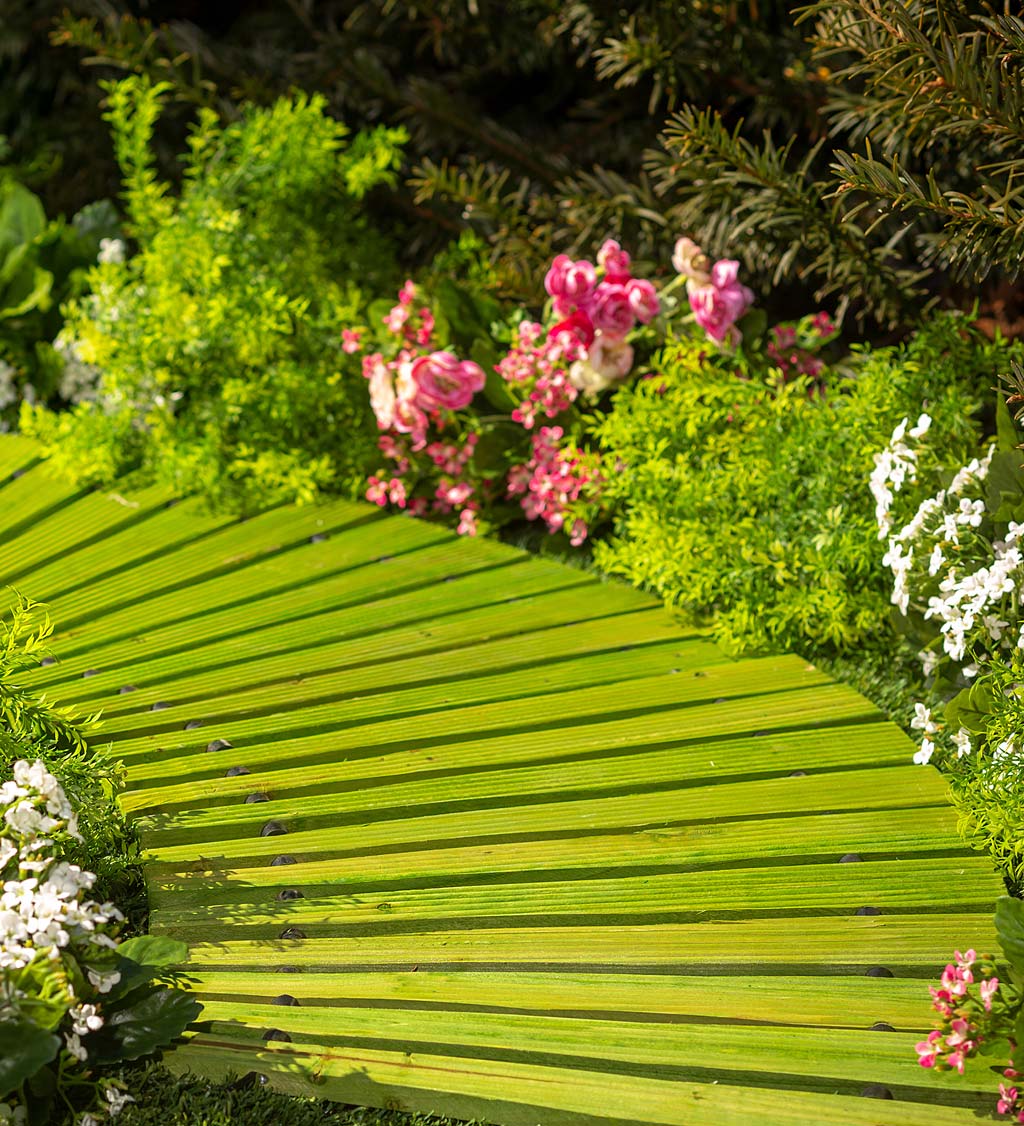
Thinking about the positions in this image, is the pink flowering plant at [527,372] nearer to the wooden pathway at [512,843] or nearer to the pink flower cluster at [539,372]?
the pink flower cluster at [539,372]

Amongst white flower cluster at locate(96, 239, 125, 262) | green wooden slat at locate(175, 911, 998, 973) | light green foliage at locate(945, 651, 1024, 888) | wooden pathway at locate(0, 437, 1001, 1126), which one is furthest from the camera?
white flower cluster at locate(96, 239, 125, 262)

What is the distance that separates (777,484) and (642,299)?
0.57 meters

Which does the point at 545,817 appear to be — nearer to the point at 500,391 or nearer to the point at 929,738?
the point at 929,738

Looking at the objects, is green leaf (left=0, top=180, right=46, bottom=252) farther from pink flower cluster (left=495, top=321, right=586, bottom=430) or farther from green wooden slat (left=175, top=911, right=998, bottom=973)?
green wooden slat (left=175, top=911, right=998, bottom=973)

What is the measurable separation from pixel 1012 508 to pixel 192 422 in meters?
2.13

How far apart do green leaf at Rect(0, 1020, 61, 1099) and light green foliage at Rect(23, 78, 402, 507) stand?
1975 millimetres

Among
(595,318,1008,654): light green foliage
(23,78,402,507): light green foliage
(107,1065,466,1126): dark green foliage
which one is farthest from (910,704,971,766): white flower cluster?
(23,78,402,507): light green foliage

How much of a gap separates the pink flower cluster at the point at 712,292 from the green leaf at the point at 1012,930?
1641 millimetres

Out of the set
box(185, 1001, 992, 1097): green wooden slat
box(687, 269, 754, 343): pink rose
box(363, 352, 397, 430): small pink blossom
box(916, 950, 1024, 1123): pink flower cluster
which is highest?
box(687, 269, 754, 343): pink rose

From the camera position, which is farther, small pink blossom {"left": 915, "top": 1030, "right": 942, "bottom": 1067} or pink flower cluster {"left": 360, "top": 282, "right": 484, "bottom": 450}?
pink flower cluster {"left": 360, "top": 282, "right": 484, "bottom": 450}

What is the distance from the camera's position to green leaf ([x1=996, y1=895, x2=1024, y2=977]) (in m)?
1.51

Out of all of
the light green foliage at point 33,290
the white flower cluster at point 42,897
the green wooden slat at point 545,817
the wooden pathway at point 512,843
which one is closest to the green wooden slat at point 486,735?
the wooden pathway at point 512,843

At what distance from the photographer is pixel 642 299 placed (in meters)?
2.89

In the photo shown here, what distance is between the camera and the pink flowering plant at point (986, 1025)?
1.44 m
